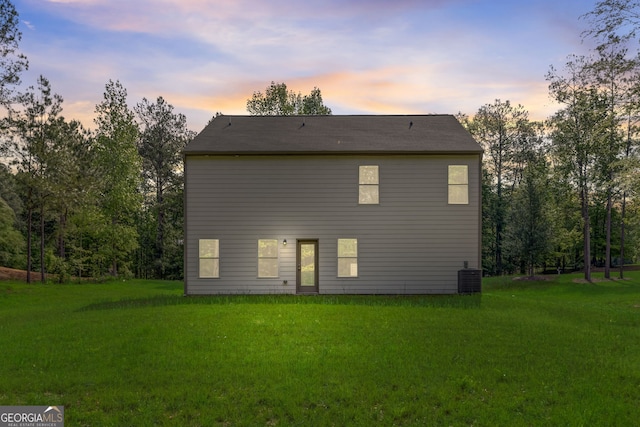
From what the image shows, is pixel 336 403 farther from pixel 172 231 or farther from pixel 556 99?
pixel 172 231

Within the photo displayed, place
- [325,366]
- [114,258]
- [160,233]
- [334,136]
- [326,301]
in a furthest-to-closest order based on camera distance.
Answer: [160,233], [114,258], [334,136], [326,301], [325,366]

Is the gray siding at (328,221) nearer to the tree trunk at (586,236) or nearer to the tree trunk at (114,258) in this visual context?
the tree trunk at (586,236)

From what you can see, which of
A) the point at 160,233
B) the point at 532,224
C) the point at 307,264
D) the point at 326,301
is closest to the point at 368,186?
the point at 307,264

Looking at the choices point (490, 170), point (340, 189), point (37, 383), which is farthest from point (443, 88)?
point (37, 383)

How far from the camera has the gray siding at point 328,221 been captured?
20016mm

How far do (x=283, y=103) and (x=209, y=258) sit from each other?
27802 millimetres

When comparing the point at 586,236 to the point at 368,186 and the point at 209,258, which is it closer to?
the point at 368,186

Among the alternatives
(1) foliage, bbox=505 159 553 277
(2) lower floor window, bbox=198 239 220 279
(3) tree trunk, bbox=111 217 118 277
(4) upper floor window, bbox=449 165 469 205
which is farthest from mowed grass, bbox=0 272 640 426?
(3) tree trunk, bbox=111 217 118 277

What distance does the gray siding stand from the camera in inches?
788

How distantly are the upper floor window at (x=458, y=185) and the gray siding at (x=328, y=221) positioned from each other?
224 mm

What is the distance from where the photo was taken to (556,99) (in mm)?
33844

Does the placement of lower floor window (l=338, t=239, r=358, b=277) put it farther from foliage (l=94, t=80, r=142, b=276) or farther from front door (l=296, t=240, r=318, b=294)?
foliage (l=94, t=80, r=142, b=276)

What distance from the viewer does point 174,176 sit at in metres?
43.4

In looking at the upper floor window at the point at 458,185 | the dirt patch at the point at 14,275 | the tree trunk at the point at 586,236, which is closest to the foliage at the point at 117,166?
the dirt patch at the point at 14,275
